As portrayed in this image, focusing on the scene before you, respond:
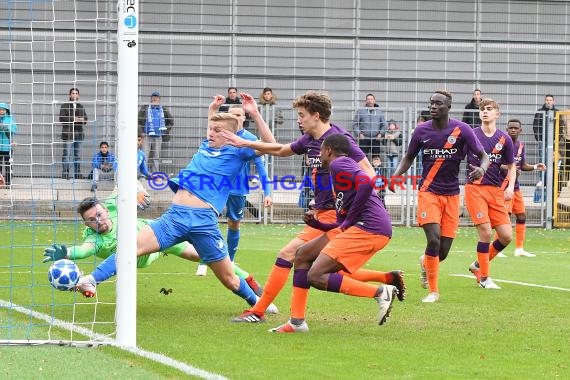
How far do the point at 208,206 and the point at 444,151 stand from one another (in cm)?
326

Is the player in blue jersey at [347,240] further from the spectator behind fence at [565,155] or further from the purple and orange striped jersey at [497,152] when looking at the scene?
the spectator behind fence at [565,155]

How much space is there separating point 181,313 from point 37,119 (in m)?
10.2

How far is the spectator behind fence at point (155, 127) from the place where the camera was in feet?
82.1

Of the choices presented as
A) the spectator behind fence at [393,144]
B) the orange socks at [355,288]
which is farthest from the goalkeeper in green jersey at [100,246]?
the spectator behind fence at [393,144]

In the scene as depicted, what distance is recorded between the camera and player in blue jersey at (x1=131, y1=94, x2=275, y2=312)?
32.6ft

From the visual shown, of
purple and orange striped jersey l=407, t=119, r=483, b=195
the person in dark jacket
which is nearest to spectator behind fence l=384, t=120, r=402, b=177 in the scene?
the person in dark jacket

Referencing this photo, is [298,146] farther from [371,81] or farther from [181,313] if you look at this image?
[371,81]

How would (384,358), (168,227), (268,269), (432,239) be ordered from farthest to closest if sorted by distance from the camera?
(268,269) → (432,239) → (168,227) → (384,358)

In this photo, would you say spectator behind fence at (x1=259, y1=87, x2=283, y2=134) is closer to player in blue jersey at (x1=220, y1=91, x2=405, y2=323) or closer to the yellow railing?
the yellow railing

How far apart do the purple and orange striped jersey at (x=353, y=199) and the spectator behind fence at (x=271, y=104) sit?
16.5 m

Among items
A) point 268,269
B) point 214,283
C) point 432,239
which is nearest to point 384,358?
point 432,239

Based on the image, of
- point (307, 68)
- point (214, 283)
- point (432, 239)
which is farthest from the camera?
point (307, 68)

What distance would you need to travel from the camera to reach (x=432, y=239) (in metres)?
12.1

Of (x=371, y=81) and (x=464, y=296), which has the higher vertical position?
(x=371, y=81)
